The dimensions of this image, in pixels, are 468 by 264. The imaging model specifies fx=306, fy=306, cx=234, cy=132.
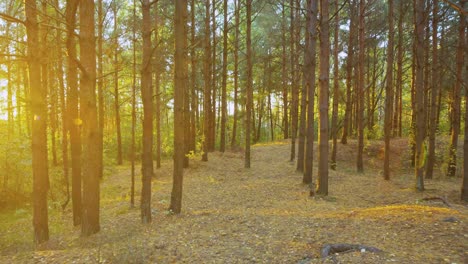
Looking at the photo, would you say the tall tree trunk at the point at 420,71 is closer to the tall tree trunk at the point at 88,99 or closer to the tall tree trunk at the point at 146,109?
the tall tree trunk at the point at 146,109

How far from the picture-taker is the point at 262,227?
22.2 feet

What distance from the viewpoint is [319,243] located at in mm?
5543

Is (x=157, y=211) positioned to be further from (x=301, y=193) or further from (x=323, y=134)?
(x=323, y=134)

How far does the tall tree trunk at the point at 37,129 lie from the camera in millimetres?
6898

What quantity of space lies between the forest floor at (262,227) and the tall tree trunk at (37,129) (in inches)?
24.6

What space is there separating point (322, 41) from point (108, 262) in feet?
28.1

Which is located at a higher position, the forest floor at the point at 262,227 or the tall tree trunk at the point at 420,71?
the tall tree trunk at the point at 420,71

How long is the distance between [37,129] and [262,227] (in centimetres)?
561

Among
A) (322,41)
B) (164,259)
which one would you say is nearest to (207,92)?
(322,41)

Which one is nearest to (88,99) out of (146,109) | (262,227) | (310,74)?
(146,109)

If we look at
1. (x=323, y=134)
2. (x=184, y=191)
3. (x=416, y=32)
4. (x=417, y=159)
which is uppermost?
(x=416, y=32)

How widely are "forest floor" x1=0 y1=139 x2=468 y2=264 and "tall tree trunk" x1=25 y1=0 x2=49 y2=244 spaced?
0.63 metres

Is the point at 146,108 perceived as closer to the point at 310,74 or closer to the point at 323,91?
the point at 323,91

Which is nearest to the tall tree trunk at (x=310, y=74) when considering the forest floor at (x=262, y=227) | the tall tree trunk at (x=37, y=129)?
the forest floor at (x=262, y=227)
